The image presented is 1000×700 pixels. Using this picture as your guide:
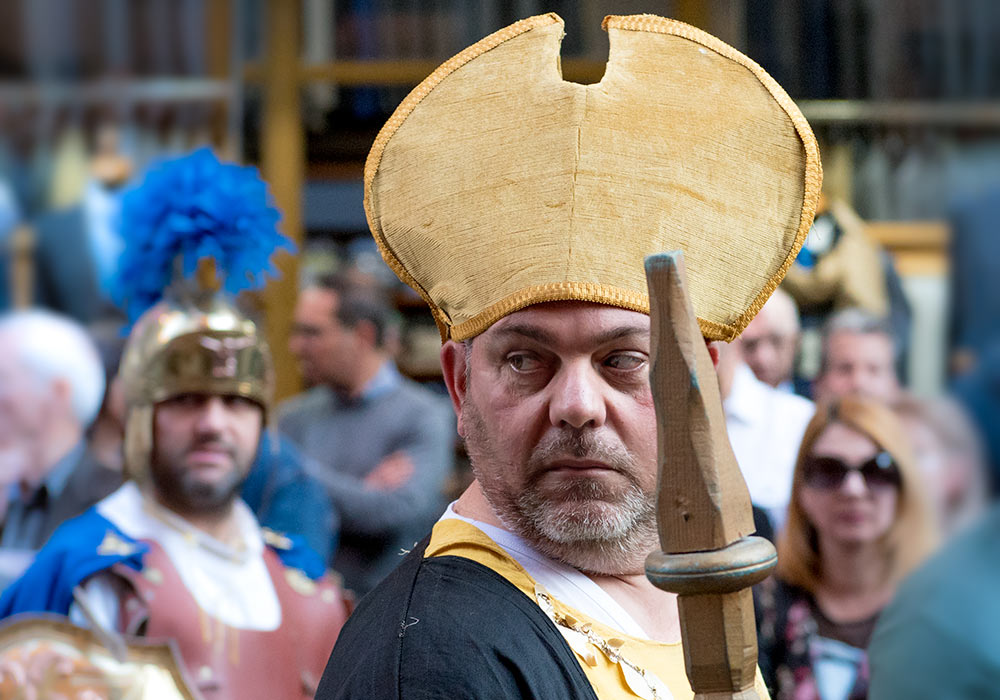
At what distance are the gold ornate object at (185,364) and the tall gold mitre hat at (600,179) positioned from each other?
1.64 metres

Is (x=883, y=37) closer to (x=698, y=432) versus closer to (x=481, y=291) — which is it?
(x=481, y=291)

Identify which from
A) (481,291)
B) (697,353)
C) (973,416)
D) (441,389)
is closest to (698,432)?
(697,353)

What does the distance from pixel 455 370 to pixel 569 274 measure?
0.27 meters

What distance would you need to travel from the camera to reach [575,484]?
1.70 metres

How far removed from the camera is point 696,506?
1364 millimetres

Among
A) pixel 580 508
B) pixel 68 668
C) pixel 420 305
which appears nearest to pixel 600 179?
pixel 580 508

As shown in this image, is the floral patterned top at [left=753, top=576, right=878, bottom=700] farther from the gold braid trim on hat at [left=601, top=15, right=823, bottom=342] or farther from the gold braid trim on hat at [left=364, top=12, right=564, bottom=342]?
the gold braid trim on hat at [left=364, top=12, right=564, bottom=342]

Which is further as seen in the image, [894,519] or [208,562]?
[208,562]

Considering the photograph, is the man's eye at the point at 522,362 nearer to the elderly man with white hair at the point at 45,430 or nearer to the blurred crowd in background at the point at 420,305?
the blurred crowd in background at the point at 420,305

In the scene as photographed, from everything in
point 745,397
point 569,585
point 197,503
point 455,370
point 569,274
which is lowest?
point 197,503

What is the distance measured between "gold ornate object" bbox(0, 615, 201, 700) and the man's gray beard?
1199 millimetres

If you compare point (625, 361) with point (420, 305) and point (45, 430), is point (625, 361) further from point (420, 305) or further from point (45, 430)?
point (420, 305)

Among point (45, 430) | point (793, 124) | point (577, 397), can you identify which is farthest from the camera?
point (45, 430)

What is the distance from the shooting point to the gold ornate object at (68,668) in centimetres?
266
